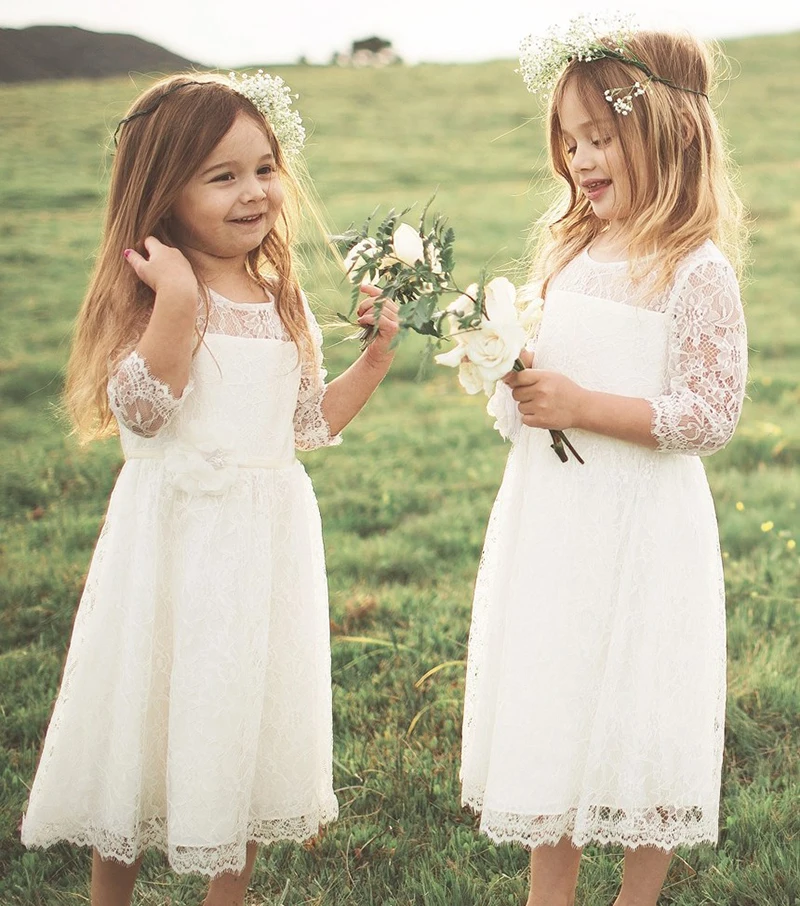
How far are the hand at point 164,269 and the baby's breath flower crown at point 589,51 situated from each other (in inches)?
40.9

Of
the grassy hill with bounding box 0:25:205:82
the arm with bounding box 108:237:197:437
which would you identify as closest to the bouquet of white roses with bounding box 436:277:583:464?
the arm with bounding box 108:237:197:437

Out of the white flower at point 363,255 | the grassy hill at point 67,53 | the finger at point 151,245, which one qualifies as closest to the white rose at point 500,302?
the white flower at point 363,255

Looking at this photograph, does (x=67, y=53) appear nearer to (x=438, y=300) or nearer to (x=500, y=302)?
(x=438, y=300)

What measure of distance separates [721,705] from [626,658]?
1.11ft

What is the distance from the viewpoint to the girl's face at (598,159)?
2.57 meters

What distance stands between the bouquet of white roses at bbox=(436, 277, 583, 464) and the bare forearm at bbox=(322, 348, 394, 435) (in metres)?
0.39

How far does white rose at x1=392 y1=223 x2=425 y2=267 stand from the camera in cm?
243

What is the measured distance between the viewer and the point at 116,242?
2605 mm

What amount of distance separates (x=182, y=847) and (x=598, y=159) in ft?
6.34

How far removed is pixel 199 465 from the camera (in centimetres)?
249

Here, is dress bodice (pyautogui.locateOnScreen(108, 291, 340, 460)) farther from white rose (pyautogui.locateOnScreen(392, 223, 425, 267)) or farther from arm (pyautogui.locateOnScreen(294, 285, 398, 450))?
white rose (pyautogui.locateOnScreen(392, 223, 425, 267))

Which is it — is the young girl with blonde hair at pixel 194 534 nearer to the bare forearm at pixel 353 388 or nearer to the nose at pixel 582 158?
the bare forearm at pixel 353 388

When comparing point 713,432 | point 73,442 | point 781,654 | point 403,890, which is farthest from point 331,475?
point 713,432

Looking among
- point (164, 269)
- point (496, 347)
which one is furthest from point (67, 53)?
point (496, 347)
